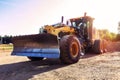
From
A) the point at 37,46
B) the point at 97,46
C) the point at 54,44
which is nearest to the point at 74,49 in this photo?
the point at 54,44

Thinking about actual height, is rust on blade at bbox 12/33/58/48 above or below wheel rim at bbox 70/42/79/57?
above

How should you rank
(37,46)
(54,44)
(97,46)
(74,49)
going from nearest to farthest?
(54,44), (37,46), (74,49), (97,46)

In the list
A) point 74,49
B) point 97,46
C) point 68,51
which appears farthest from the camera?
point 97,46

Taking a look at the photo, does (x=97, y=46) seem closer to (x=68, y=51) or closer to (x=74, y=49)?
(x=74, y=49)

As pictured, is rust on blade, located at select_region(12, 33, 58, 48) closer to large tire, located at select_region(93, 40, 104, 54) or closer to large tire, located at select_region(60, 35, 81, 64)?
large tire, located at select_region(60, 35, 81, 64)

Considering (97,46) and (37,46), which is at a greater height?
(37,46)

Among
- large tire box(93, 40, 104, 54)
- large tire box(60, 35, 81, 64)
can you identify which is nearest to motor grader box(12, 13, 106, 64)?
large tire box(60, 35, 81, 64)

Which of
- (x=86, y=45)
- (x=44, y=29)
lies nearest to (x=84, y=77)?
(x=44, y=29)

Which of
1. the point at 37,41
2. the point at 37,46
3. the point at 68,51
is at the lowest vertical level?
the point at 68,51

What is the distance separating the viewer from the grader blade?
29.8 ft

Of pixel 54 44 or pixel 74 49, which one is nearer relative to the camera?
pixel 54 44

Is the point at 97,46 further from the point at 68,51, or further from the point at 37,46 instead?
the point at 37,46

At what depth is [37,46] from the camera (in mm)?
9852

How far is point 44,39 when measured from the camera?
9609mm
